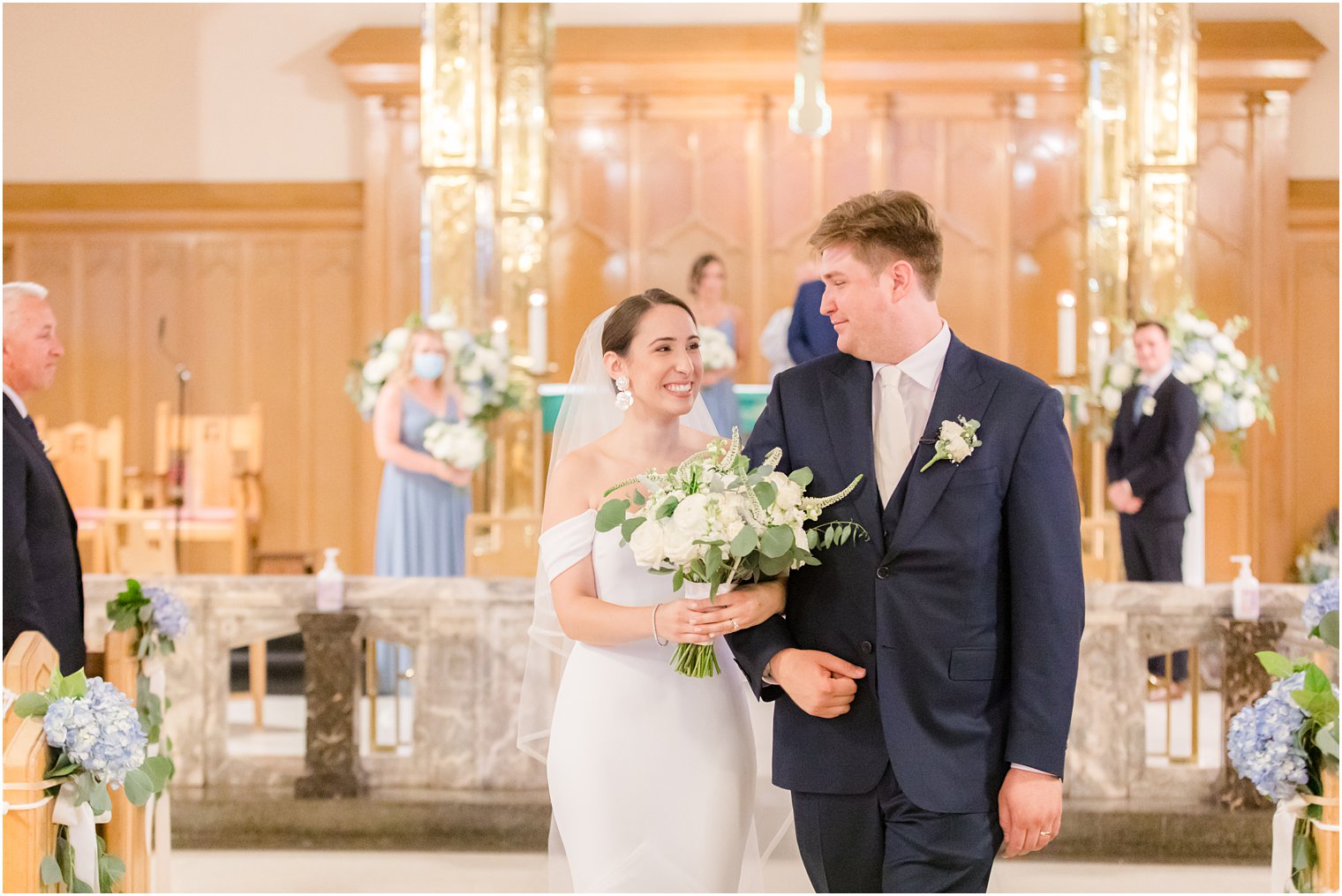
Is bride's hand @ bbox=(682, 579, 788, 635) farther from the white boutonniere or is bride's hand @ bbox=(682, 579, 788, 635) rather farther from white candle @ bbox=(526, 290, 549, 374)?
white candle @ bbox=(526, 290, 549, 374)

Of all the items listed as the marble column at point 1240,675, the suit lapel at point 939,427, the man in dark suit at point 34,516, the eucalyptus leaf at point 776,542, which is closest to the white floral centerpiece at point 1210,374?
the marble column at point 1240,675

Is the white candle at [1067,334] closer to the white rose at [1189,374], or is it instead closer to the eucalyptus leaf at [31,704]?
the white rose at [1189,374]

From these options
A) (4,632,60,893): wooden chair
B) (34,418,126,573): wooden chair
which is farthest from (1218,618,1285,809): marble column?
(34,418,126,573): wooden chair

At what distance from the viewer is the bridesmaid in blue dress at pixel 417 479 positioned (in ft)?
23.8

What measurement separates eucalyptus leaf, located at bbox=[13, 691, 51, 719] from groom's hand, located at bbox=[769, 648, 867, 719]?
1636mm

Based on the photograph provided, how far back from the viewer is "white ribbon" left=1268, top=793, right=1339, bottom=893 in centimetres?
306

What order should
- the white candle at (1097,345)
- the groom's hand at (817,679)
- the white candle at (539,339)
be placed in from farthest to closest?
the white candle at (1097,345), the white candle at (539,339), the groom's hand at (817,679)

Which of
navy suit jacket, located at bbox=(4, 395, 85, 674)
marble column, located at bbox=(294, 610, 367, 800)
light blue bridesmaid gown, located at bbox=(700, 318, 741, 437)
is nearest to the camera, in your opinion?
navy suit jacket, located at bbox=(4, 395, 85, 674)

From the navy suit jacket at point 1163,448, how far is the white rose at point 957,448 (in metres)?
4.99

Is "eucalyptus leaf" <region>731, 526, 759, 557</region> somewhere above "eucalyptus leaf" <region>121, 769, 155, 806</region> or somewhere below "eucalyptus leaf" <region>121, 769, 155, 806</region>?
above

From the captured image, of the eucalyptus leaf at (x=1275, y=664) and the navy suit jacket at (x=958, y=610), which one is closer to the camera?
the navy suit jacket at (x=958, y=610)

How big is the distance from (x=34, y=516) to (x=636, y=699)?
1855 mm

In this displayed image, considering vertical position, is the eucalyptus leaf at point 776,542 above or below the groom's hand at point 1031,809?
above

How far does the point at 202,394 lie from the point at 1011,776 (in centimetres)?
932
